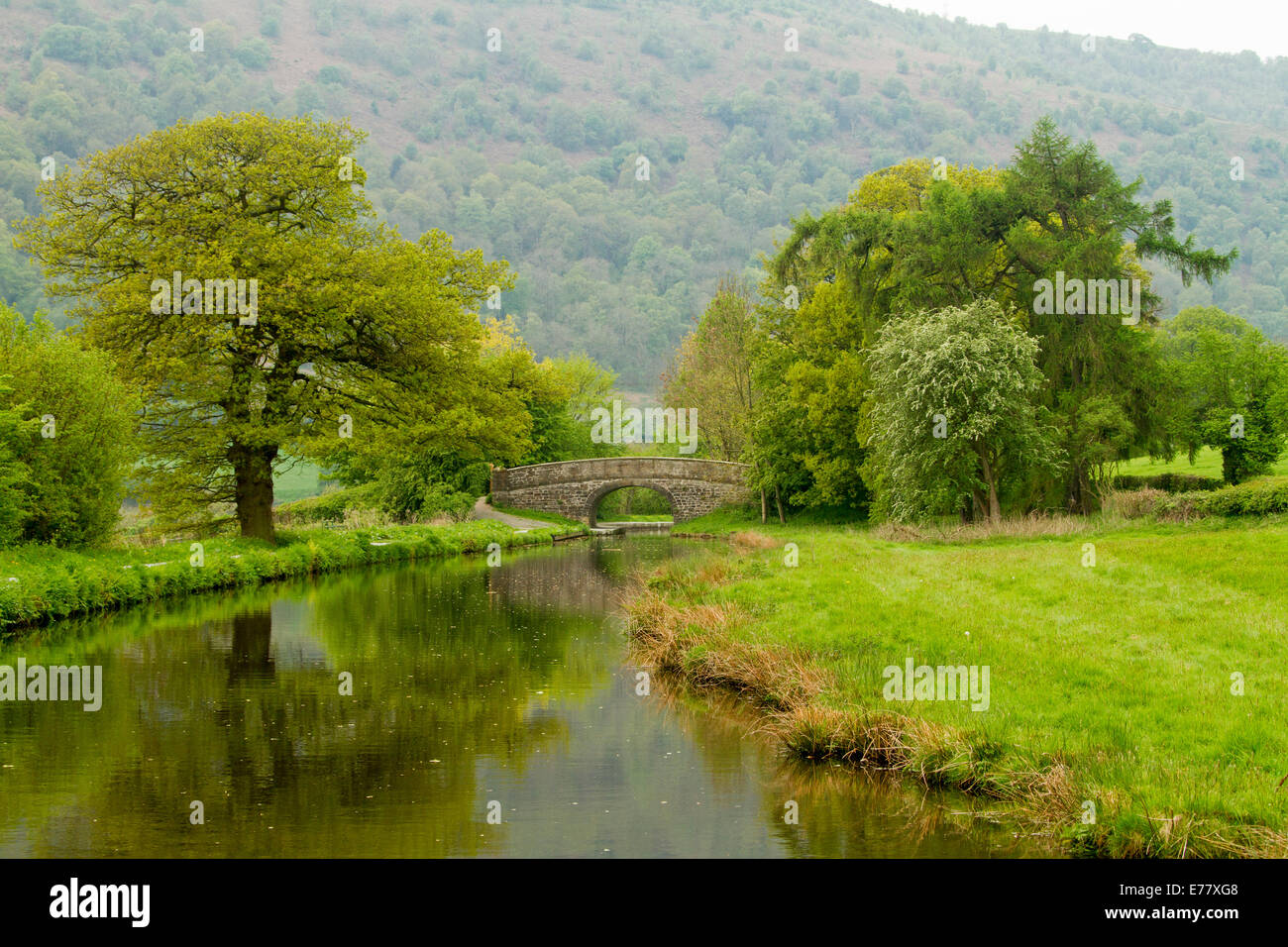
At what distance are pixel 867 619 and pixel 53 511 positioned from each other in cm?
1500

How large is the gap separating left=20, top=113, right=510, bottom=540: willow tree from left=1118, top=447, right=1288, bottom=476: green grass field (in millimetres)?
24695

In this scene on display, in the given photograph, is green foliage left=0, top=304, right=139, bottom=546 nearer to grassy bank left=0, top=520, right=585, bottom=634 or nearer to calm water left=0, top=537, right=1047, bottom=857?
grassy bank left=0, top=520, right=585, bottom=634

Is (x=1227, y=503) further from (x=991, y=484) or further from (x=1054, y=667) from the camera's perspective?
(x=1054, y=667)

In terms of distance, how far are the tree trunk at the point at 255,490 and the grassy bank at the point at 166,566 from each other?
761 mm

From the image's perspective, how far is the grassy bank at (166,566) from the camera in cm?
1877

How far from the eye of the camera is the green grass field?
36938 millimetres

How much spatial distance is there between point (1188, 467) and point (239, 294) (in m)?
33.0

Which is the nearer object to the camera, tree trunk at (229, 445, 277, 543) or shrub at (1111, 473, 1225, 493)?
tree trunk at (229, 445, 277, 543)

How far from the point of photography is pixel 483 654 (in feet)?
55.7

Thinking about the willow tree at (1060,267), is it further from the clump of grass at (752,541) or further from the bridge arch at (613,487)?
the bridge arch at (613,487)

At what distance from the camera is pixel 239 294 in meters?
26.5

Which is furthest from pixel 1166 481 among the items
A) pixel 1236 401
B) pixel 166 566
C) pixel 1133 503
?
pixel 166 566

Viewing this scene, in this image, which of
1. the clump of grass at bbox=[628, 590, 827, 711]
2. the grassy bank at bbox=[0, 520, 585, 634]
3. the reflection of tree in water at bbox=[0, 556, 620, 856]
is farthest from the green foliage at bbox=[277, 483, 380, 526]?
the clump of grass at bbox=[628, 590, 827, 711]
